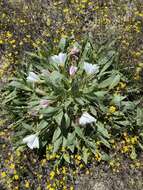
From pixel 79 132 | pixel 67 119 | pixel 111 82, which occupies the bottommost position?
pixel 79 132

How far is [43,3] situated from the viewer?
641 cm

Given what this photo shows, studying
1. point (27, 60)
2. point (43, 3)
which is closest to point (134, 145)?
point (27, 60)

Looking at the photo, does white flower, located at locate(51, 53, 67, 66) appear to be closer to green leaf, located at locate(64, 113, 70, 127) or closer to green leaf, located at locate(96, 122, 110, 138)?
green leaf, located at locate(64, 113, 70, 127)

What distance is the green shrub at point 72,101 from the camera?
4.69 metres

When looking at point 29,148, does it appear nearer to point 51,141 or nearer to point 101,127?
point 51,141

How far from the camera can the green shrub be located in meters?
4.69

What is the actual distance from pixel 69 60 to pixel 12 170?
1681mm

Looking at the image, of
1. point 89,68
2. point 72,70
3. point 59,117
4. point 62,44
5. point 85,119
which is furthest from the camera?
point 62,44

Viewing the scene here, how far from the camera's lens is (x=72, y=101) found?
4.75 metres

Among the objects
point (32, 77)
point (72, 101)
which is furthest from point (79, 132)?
point (32, 77)

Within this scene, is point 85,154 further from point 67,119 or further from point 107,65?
point 107,65

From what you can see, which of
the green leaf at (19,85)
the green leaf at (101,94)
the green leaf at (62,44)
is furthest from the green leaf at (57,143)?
the green leaf at (62,44)

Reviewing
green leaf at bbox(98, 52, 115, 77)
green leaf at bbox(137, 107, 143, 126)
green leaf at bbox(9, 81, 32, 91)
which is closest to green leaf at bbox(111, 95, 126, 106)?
green leaf at bbox(137, 107, 143, 126)

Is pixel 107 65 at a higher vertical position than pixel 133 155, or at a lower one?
higher
